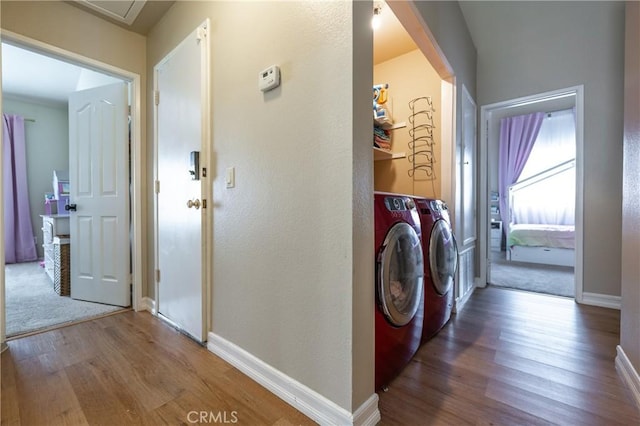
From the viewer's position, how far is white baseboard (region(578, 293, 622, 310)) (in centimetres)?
233

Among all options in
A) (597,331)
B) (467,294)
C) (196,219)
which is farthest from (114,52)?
(597,331)

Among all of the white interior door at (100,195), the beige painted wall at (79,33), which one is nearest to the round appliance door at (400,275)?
the beige painted wall at (79,33)

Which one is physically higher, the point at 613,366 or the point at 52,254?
the point at 52,254

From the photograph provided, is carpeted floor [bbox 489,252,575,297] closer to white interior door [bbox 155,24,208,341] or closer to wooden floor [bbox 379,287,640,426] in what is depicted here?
wooden floor [bbox 379,287,640,426]

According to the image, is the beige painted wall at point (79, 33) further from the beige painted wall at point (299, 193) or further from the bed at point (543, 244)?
the bed at point (543, 244)

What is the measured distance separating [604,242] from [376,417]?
282cm

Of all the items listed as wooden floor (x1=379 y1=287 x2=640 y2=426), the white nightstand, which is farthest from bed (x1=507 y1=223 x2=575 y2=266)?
wooden floor (x1=379 y1=287 x2=640 y2=426)

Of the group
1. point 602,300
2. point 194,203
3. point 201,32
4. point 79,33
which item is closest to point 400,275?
point 194,203

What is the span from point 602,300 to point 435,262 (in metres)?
2.04

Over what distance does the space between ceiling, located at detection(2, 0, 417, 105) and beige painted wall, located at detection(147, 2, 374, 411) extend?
0.98 metres

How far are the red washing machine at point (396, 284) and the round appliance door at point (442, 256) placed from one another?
9.6 inches

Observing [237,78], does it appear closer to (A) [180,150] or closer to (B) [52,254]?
(A) [180,150]

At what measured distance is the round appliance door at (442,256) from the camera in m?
1.64

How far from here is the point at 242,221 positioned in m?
1.39
